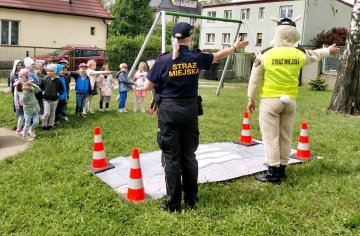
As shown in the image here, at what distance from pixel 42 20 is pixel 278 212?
23.8m

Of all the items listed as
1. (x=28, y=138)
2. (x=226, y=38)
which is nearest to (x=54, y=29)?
(x=28, y=138)

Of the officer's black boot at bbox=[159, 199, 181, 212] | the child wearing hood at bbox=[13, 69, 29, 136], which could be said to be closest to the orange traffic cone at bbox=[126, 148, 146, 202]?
the officer's black boot at bbox=[159, 199, 181, 212]

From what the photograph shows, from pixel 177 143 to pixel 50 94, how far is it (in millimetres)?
5037

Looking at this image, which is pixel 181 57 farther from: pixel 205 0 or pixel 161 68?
pixel 205 0

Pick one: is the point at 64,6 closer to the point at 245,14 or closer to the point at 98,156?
the point at 245,14

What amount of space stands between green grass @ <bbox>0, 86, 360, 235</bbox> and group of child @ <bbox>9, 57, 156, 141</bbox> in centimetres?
84

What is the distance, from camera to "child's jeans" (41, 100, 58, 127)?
8.36 metres

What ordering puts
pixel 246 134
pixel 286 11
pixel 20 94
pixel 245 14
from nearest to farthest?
pixel 246 134
pixel 20 94
pixel 286 11
pixel 245 14

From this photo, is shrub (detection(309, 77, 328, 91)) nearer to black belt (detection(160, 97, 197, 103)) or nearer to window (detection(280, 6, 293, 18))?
window (detection(280, 6, 293, 18))

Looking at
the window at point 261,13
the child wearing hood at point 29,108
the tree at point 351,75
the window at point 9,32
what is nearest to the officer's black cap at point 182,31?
the child wearing hood at point 29,108

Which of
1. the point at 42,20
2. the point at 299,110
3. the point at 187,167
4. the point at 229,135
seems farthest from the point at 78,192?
the point at 42,20

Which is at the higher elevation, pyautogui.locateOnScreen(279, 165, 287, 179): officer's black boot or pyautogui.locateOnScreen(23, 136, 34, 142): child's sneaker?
pyautogui.locateOnScreen(279, 165, 287, 179): officer's black boot

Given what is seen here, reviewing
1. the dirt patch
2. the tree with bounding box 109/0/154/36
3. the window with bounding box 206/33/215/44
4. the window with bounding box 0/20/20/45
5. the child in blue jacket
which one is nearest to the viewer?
the dirt patch

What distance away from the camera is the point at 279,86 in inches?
202
